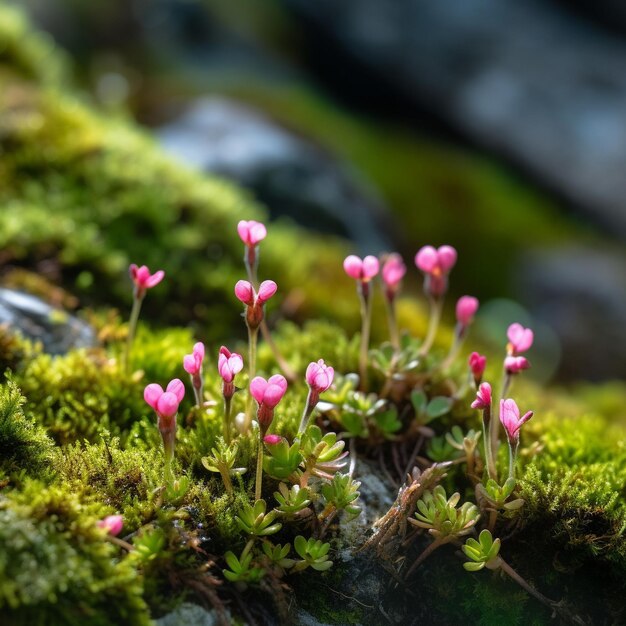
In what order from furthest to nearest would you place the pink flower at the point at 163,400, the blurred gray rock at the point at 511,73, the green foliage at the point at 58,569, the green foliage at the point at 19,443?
the blurred gray rock at the point at 511,73 → the green foliage at the point at 19,443 → the pink flower at the point at 163,400 → the green foliage at the point at 58,569

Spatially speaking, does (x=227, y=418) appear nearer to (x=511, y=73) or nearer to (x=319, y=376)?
A: (x=319, y=376)

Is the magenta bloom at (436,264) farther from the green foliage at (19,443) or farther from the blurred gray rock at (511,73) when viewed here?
the blurred gray rock at (511,73)

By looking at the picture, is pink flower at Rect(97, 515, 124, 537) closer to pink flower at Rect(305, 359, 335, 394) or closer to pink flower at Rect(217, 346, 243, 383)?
pink flower at Rect(217, 346, 243, 383)

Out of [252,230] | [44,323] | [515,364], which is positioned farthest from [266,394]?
[44,323]

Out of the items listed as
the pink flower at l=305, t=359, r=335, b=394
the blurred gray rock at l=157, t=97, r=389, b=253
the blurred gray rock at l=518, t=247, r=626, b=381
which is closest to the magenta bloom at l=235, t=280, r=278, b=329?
the pink flower at l=305, t=359, r=335, b=394

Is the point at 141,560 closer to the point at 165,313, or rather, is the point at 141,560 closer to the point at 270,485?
the point at 270,485

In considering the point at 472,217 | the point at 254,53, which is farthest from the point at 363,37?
the point at 472,217

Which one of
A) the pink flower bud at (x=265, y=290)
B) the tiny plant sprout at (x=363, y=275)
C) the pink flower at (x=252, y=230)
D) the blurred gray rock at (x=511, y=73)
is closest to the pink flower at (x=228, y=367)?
the pink flower bud at (x=265, y=290)
